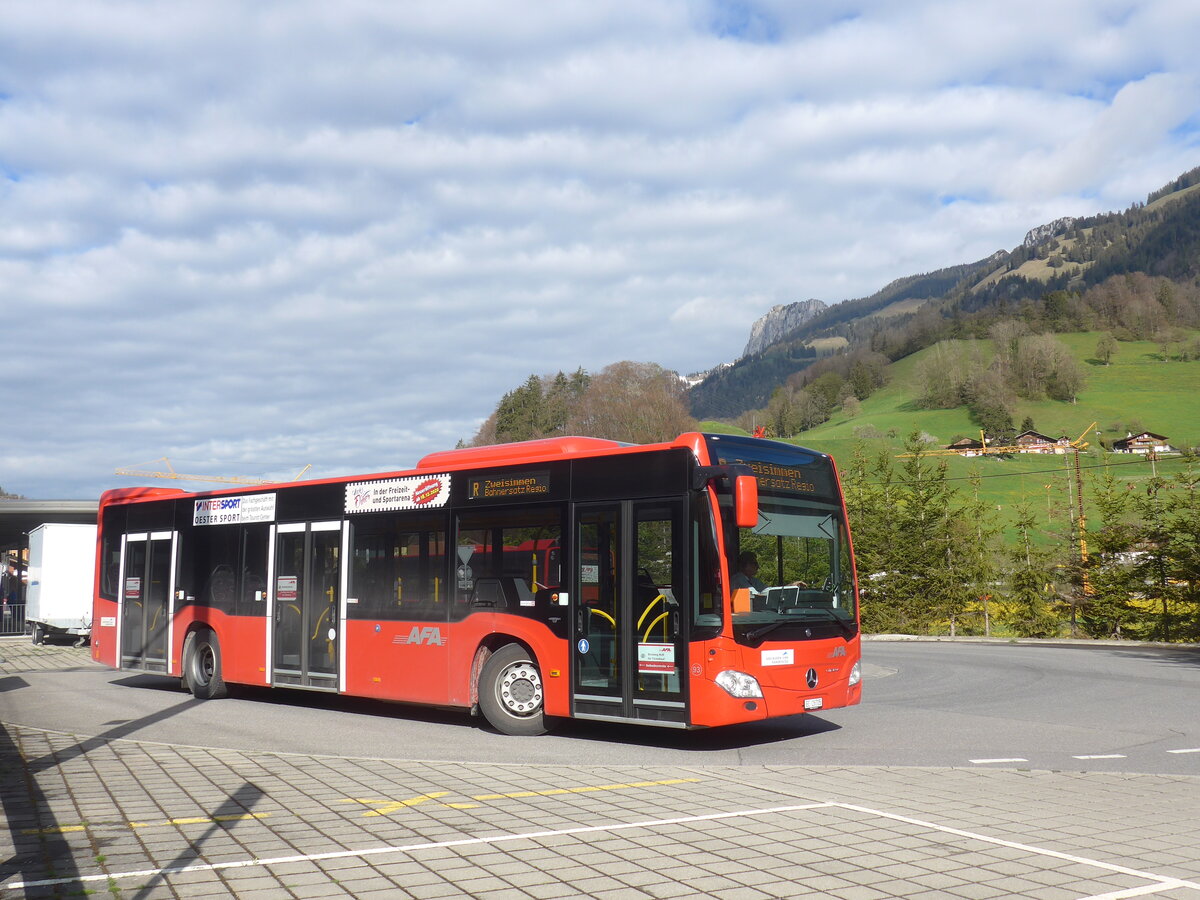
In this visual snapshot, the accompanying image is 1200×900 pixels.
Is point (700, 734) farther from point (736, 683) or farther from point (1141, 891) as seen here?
point (1141, 891)

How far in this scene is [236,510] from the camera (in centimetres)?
1591

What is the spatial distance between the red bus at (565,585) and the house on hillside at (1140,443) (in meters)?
87.7

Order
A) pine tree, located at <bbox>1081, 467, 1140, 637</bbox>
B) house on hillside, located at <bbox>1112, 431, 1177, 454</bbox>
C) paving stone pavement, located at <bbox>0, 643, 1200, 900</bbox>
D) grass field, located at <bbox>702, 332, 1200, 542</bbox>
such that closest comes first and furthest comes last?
1. paving stone pavement, located at <bbox>0, 643, 1200, 900</bbox>
2. pine tree, located at <bbox>1081, 467, 1140, 637</bbox>
3. grass field, located at <bbox>702, 332, 1200, 542</bbox>
4. house on hillside, located at <bbox>1112, 431, 1177, 454</bbox>

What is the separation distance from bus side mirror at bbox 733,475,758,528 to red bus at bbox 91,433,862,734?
0.05ft

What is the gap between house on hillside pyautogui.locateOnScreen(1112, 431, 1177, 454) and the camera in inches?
3602

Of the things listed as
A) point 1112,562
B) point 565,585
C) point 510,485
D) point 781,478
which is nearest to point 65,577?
point 510,485

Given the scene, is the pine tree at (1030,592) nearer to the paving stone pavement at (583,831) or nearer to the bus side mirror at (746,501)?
the paving stone pavement at (583,831)

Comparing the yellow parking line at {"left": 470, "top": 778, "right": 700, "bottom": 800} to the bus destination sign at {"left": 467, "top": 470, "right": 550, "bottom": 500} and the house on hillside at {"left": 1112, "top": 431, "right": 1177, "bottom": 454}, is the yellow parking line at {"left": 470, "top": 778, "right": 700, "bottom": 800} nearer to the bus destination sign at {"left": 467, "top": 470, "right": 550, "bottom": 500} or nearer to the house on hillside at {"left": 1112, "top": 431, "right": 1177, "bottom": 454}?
the bus destination sign at {"left": 467, "top": 470, "right": 550, "bottom": 500}

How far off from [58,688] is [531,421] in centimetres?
7282

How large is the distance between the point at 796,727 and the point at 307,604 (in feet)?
21.4

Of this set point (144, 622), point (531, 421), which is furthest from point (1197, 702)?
point (531, 421)

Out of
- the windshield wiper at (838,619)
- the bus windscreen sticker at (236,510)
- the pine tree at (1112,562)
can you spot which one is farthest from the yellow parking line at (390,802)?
the pine tree at (1112,562)

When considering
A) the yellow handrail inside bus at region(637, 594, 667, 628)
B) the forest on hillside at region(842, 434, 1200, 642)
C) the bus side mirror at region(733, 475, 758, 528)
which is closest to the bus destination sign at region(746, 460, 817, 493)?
the bus side mirror at region(733, 475, 758, 528)

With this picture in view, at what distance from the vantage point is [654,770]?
9.40 metres
